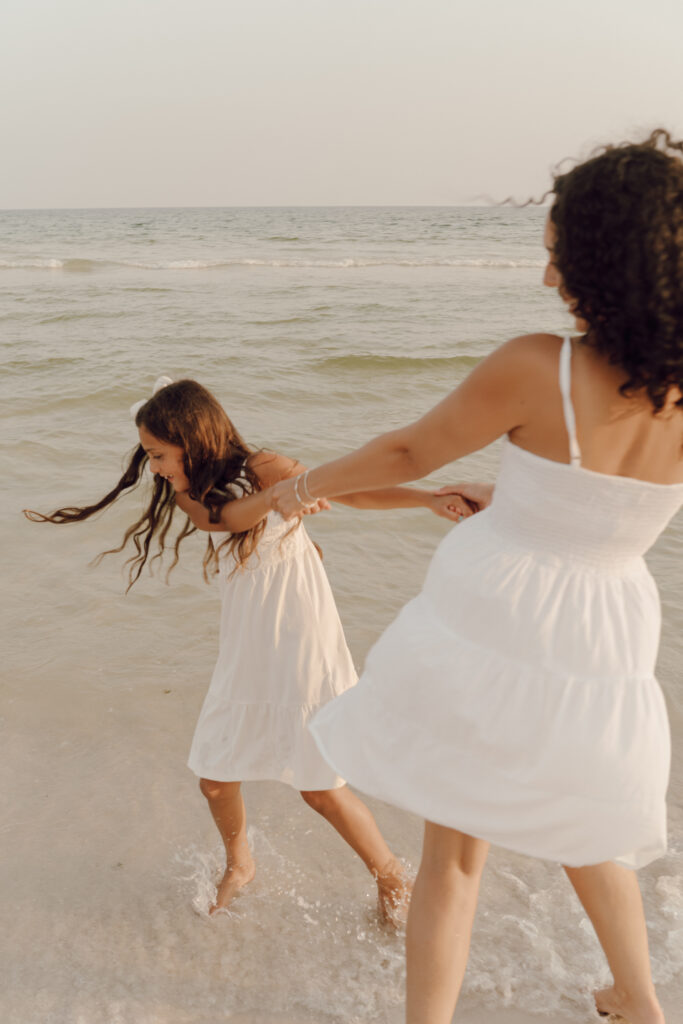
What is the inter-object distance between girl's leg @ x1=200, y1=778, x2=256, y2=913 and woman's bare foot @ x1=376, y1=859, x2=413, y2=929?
41 centimetres

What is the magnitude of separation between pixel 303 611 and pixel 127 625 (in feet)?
6.09

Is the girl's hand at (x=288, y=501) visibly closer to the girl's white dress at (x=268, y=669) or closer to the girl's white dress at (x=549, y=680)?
the girl's white dress at (x=268, y=669)

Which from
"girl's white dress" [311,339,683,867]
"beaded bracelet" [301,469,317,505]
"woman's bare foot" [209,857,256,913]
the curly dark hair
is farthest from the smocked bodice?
"woman's bare foot" [209,857,256,913]

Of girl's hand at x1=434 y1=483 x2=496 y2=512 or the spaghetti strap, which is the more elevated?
the spaghetti strap

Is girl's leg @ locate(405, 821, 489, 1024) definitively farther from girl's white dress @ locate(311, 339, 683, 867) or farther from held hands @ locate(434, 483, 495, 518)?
held hands @ locate(434, 483, 495, 518)

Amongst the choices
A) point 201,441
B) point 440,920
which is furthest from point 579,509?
point 201,441

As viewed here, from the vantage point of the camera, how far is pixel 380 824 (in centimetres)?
282

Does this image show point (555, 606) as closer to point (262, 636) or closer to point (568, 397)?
point (568, 397)

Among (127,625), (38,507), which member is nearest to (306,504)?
(127,625)

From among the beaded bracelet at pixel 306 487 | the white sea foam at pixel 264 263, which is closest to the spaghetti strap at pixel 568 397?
the beaded bracelet at pixel 306 487

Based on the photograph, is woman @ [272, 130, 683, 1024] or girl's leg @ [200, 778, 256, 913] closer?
woman @ [272, 130, 683, 1024]

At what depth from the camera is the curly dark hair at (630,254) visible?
4.18ft

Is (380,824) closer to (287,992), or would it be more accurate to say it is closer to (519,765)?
(287,992)

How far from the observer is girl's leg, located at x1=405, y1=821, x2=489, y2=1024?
1.72 metres
